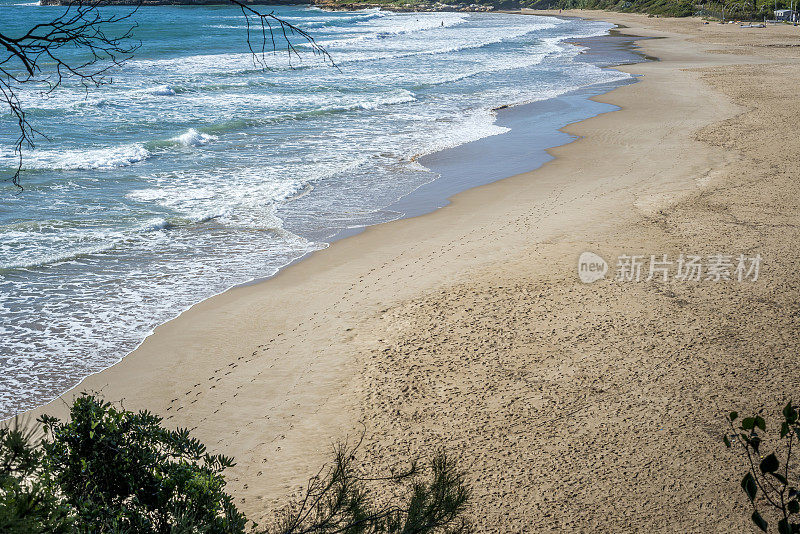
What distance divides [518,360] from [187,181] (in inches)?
350

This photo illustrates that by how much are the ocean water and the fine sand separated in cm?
67

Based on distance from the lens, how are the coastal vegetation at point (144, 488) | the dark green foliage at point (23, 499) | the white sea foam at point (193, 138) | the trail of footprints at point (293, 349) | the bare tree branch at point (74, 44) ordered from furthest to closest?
the white sea foam at point (193, 138), the trail of footprints at point (293, 349), the coastal vegetation at point (144, 488), the bare tree branch at point (74, 44), the dark green foliage at point (23, 499)

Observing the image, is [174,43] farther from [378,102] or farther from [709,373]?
[709,373]

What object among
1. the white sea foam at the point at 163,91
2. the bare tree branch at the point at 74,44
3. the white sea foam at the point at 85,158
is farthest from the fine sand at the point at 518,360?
the white sea foam at the point at 163,91

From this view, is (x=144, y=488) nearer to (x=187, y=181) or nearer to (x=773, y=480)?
(x=773, y=480)

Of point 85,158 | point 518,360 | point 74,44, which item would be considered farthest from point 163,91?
point 518,360

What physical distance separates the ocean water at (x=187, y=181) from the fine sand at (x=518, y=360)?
0.67 metres

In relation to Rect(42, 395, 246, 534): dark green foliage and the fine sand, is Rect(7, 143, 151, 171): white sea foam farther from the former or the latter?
Rect(42, 395, 246, 534): dark green foliage

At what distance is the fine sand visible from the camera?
177 inches

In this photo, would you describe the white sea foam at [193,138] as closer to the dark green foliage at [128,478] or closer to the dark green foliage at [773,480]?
the dark green foliage at [128,478]

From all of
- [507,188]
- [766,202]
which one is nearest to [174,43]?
[507,188]

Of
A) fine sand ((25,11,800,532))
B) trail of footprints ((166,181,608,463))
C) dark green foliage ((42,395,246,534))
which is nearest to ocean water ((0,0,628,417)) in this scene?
fine sand ((25,11,800,532))

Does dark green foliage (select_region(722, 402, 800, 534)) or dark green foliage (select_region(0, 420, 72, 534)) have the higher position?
dark green foliage (select_region(0, 420, 72, 534))

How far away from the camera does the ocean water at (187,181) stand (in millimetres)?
7242
